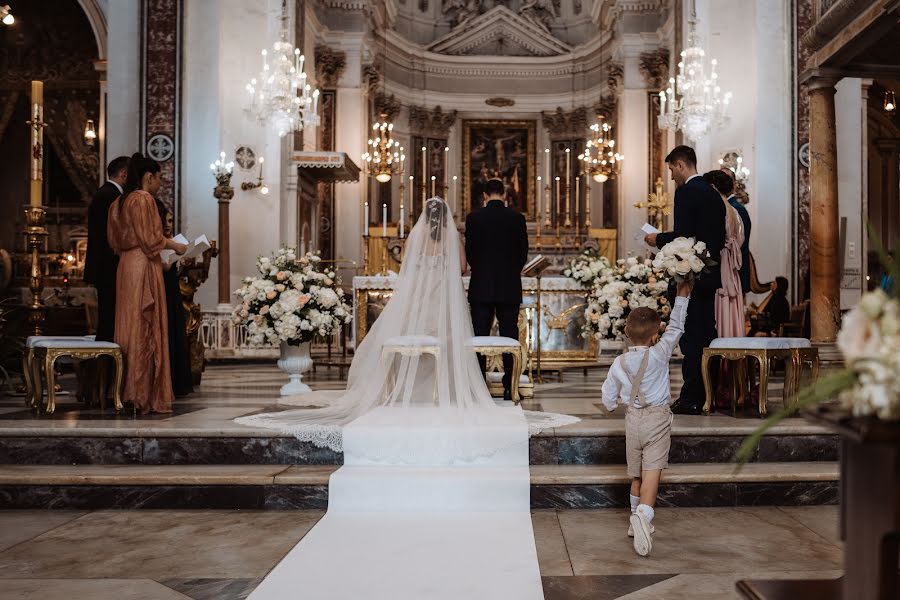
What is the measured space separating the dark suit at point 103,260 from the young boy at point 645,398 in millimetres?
4285

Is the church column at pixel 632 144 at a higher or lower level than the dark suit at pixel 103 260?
higher

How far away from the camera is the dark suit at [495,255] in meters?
7.33

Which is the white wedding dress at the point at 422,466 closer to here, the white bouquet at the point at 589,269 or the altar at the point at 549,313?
the white bouquet at the point at 589,269

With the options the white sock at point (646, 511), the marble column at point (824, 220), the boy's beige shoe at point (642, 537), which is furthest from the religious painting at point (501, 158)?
the boy's beige shoe at point (642, 537)

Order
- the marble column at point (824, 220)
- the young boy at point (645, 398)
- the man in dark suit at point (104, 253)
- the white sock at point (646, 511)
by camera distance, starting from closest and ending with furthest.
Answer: the white sock at point (646, 511) < the young boy at point (645, 398) < the man in dark suit at point (104, 253) < the marble column at point (824, 220)

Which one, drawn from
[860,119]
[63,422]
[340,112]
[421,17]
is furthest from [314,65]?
[63,422]

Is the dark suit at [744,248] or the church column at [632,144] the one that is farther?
the church column at [632,144]

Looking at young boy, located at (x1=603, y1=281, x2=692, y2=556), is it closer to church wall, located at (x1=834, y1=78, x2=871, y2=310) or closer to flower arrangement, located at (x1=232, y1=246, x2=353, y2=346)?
flower arrangement, located at (x1=232, y1=246, x2=353, y2=346)

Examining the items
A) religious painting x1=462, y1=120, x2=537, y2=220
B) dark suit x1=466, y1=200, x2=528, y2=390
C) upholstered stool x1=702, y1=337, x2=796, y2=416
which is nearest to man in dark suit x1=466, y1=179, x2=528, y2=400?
dark suit x1=466, y1=200, x2=528, y2=390

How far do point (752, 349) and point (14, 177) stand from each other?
1763cm

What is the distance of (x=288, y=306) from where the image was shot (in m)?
7.24

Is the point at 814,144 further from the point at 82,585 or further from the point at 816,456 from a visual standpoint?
the point at 82,585

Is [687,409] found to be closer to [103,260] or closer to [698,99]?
[103,260]

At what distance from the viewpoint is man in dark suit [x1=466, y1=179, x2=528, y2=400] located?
7328mm
